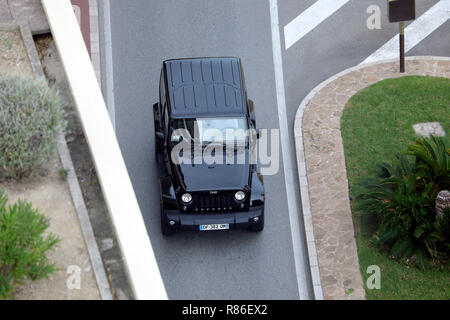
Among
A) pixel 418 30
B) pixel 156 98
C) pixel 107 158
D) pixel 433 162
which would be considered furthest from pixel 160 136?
pixel 418 30

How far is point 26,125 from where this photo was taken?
9523 mm

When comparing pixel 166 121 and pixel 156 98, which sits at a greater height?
pixel 156 98

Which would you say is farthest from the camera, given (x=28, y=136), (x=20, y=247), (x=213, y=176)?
(x=213, y=176)

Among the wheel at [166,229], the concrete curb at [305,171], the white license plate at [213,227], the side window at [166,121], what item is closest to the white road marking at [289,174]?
the concrete curb at [305,171]

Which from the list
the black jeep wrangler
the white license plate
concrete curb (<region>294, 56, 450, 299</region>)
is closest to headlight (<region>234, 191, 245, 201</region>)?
the black jeep wrangler

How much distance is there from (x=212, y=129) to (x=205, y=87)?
0.95 metres

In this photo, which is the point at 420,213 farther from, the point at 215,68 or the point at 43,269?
the point at 43,269

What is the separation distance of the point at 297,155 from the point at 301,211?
57.2 inches

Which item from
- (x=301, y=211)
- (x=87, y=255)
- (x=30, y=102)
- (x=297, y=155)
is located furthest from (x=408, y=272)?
(x=30, y=102)

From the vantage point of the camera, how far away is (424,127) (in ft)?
52.1

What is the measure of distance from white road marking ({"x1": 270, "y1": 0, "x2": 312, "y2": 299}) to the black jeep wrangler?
0.99 meters

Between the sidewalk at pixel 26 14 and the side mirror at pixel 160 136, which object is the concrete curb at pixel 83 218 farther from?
the side mirror at pixel 160 136

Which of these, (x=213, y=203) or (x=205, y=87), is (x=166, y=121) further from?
(x=213, y=203)

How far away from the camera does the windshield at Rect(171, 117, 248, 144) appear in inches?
548
